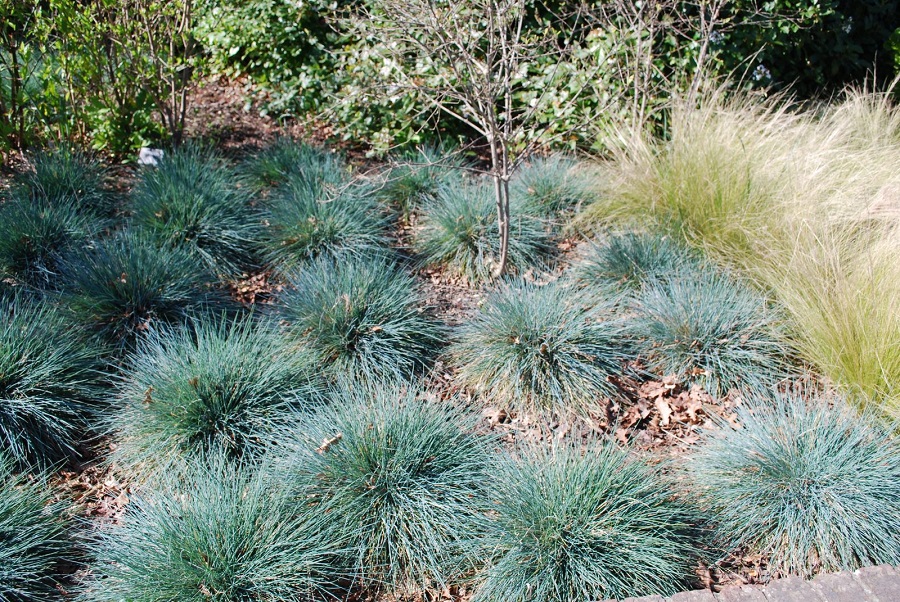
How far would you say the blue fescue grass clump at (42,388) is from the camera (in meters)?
3.51

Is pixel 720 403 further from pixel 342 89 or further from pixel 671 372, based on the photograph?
Answer: pixel 342 89

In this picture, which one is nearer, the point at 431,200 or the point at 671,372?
the point at 671,372

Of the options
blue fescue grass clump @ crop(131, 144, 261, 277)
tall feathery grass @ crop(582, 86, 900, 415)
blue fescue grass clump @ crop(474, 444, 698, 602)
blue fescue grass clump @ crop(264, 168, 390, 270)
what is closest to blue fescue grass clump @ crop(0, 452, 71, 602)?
blue fescue grass clump @ crop(474, 444, 698, 602)

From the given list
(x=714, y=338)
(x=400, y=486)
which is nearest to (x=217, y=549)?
(x=400, y=486)

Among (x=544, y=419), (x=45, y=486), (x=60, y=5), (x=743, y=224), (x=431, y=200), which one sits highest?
(x=60, y=5)

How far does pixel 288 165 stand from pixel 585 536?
155 inches

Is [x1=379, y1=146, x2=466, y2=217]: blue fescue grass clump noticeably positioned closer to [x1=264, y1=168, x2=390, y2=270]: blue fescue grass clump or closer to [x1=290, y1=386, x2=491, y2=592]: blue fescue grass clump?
[x1=264, y1=168, x2=390, y2=270]: blue fescue grass clump

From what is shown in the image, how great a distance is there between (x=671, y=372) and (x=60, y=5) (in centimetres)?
469

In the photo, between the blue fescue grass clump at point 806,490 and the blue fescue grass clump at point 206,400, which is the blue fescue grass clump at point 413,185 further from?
the blue fescue grass clump at point 806,490

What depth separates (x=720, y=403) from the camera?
3.93 meters

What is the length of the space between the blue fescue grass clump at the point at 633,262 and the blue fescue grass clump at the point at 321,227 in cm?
138

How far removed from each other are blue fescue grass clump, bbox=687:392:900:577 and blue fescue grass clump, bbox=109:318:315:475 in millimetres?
1966

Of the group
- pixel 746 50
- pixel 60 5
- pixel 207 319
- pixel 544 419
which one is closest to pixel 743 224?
pixel 544 419

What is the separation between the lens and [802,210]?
14.9 feet
